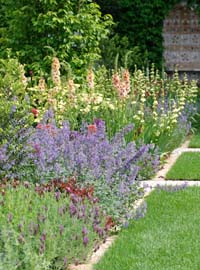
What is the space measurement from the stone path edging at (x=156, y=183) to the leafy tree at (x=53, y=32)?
212 centimetres

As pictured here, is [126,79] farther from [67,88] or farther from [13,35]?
[13,35]

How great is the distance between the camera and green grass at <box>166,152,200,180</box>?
7934 millimetres

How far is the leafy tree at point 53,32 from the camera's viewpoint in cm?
1041

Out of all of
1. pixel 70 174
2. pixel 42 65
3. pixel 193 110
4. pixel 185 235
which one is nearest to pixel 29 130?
pixel 70 174

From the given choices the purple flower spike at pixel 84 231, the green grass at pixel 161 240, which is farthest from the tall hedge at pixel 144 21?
the purple flower spike at pixel 84 231

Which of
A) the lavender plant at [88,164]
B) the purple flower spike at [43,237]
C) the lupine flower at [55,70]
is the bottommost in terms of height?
the lavender plant at [88,164]

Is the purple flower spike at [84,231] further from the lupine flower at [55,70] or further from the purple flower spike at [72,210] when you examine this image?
the lupine flower at [55,70]

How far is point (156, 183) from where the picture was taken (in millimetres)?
7582

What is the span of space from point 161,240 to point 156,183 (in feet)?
7.14

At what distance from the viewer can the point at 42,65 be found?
1063cm

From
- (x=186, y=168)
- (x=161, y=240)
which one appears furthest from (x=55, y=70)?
(x=161, y=240)

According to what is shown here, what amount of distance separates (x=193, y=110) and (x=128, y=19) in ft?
17.4

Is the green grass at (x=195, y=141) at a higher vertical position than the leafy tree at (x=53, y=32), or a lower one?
lower

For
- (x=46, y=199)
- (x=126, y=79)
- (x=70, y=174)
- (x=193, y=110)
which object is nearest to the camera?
(x=46, y=199)
